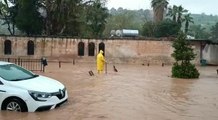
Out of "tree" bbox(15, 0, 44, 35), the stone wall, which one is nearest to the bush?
the stone wall

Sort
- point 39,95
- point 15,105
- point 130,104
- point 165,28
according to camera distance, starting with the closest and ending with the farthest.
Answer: point 39,95 < point 15,105 < point 130,104 < point 165,28

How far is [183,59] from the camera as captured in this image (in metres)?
26.9

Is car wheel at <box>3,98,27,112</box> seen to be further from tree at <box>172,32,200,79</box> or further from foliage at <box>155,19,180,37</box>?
foliage at <box>155,19,180,37</box>

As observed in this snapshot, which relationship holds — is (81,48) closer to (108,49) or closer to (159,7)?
(108,49)

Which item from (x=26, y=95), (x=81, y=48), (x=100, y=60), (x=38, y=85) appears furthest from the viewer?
(x=81, y=48)

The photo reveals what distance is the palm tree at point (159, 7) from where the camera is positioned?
69.1 metres

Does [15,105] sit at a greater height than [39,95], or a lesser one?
lesser

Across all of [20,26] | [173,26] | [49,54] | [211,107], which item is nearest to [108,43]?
[49,54]

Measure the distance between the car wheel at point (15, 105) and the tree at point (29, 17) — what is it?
1339 inches

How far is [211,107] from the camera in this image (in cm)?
1399

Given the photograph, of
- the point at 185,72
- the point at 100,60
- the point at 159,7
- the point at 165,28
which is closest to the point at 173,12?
the point at 159,7

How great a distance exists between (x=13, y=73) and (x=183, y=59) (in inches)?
639

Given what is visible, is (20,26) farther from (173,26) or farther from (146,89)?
(146,89)

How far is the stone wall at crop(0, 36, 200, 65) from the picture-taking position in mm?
41812
